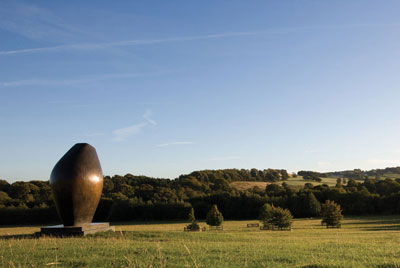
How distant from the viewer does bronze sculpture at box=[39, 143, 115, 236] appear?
884 inches

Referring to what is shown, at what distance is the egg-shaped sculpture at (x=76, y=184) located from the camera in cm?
2247

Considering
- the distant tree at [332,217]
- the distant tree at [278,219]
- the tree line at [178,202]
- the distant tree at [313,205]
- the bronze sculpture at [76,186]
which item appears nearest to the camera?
the bronze sculpture at [76,186]

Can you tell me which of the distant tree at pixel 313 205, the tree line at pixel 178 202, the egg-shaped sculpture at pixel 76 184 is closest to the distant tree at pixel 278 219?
the distant tree at pixel 313 205

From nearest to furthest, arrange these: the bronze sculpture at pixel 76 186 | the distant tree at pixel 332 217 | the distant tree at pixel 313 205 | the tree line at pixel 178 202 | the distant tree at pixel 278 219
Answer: the bronze sculpture at pixel 76 186 → the distant tree at pixel 278 219 → the distant tree at pixel 332 217 → the tree line at pixel 178 202 → the distant tree at pixel 313 205

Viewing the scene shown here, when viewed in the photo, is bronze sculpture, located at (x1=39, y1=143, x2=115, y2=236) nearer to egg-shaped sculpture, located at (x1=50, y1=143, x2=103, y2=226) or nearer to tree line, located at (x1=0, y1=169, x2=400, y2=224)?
egg-shaped sculpture, located at (x1=50, y1=143, x2=103, y2=226)

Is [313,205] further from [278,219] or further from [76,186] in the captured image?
[76,186]

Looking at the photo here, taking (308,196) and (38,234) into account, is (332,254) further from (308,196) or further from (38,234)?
(308,196)

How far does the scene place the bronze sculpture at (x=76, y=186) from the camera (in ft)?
73.7

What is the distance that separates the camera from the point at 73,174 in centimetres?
2241

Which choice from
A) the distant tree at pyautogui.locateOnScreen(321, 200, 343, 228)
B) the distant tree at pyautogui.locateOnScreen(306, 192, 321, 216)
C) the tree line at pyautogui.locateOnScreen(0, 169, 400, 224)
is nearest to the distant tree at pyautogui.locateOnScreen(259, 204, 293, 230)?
the distant tree at pyautogui.locateOnScreen(321, 200, 343, 228)

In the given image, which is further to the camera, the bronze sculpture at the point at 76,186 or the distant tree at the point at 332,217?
the distant tree at the point at 332,217

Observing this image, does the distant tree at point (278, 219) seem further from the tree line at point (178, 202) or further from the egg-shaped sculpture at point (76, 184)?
the egg-shaped sculpture at point (76, 184)

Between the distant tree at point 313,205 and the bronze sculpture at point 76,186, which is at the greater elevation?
the bronze sculpture at point 76,186

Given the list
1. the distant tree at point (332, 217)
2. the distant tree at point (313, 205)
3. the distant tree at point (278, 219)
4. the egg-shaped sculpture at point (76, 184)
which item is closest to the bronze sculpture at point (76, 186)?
the egg-shaped sculpture at point (76, 184)
